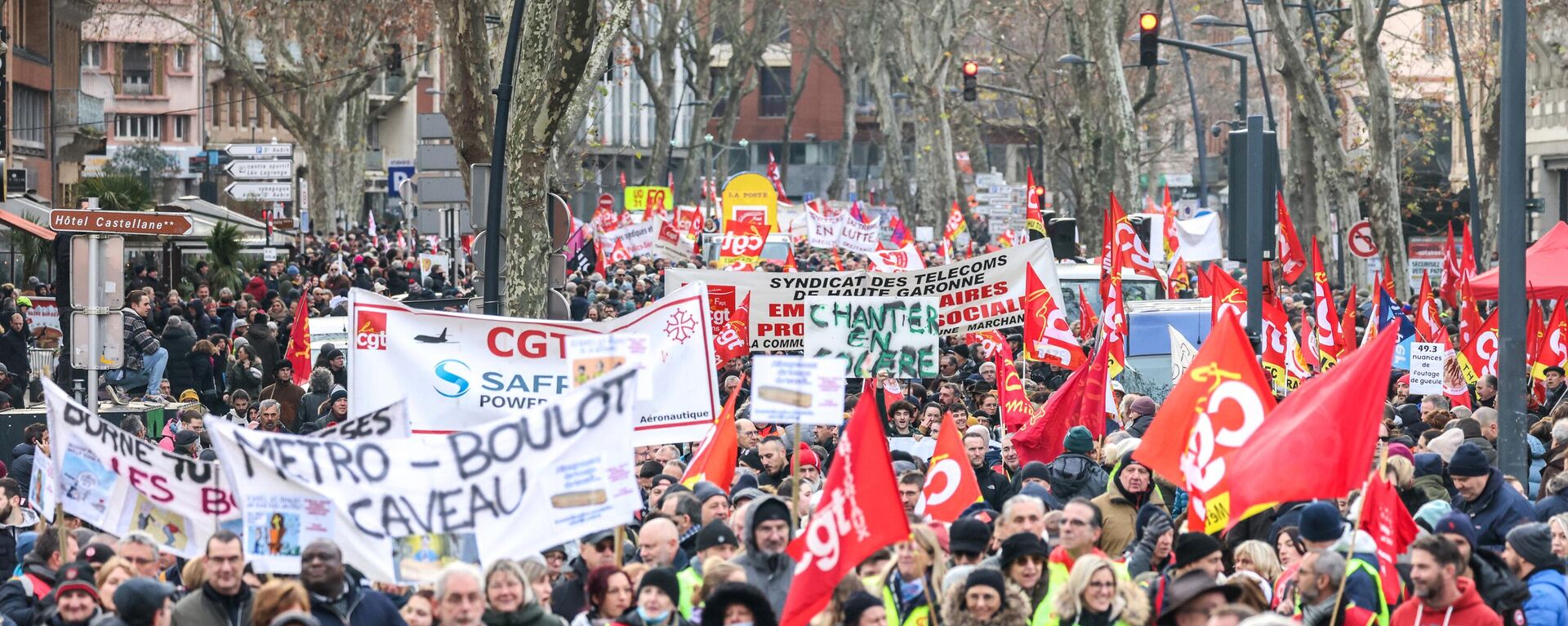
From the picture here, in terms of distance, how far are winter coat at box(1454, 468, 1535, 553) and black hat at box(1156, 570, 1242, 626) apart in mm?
2352

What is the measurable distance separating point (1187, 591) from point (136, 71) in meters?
69.8

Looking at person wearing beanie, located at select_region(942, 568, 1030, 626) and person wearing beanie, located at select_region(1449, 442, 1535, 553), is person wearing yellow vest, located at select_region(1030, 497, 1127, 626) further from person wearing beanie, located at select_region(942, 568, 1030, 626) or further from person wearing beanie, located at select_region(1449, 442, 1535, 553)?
person wearing beanie, located at select_region(1449, 442, 1535, 553)

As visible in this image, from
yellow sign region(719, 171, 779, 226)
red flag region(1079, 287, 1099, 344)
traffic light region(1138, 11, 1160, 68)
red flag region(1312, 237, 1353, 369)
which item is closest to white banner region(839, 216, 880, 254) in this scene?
yellow sign region(719, 171, 779, 226)

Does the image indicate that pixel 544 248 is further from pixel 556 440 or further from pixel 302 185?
pixel 302 185

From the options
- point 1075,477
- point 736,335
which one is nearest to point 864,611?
point 1075,477

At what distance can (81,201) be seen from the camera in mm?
27672

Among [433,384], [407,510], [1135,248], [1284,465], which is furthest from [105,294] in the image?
[1135,248]

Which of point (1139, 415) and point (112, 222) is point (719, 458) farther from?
point (112, 222)

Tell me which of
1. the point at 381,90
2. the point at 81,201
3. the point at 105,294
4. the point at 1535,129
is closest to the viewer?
the point at 105,294

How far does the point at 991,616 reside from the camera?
6.47m

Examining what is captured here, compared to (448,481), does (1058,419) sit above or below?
below

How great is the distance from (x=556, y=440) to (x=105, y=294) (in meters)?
6.87

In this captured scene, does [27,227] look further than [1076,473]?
Yes

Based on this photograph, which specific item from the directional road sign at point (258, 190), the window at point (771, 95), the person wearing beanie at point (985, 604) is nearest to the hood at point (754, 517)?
the person wearing beanie at point (985, 604)
